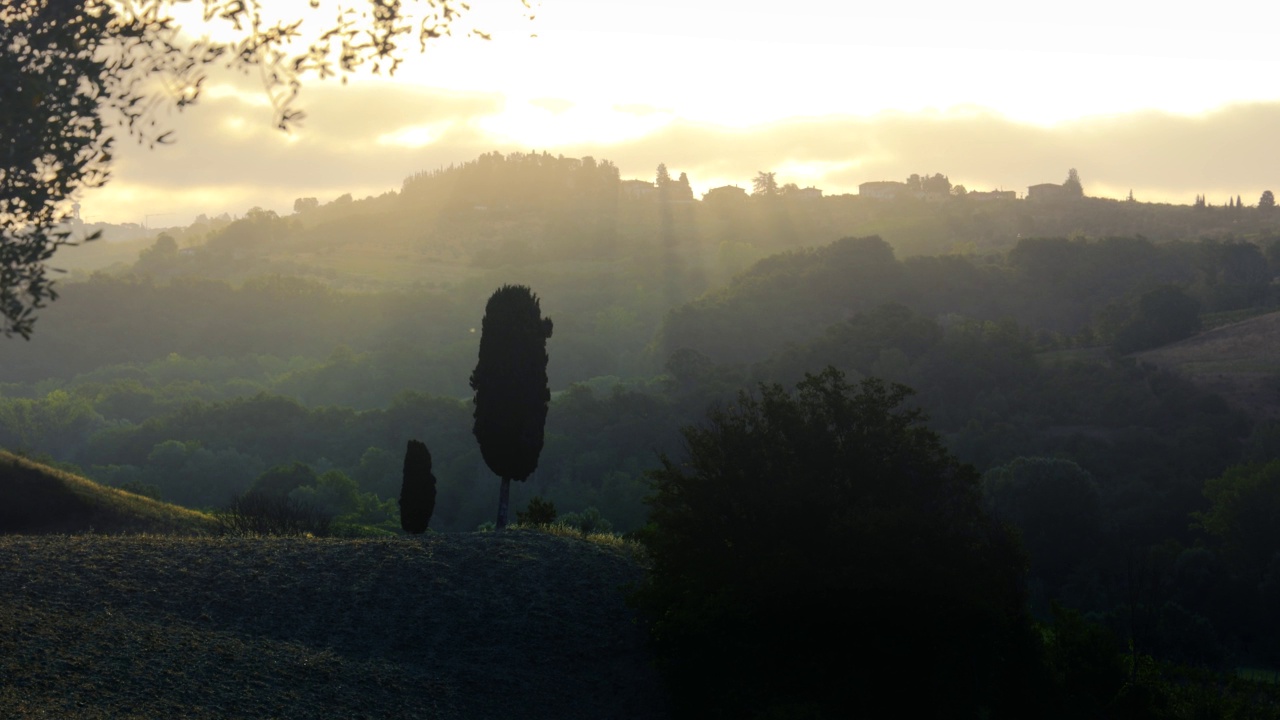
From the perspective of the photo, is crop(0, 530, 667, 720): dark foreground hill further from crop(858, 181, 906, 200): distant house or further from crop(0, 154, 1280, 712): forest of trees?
crop(858, 181, 906, 200): distant house

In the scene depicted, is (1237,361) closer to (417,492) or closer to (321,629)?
(417,492)

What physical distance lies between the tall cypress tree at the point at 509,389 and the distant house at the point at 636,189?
153m

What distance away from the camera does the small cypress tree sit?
23.3 meters

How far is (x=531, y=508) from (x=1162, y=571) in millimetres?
28409

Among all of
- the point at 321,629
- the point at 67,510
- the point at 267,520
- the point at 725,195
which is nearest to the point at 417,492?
the point at 267,520

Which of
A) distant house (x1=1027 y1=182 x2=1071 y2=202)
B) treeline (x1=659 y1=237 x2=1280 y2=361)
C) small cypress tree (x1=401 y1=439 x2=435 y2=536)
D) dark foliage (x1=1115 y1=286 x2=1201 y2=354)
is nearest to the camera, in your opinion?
small cypress tree (x1=401 y1=439 x2=435 y2=536)

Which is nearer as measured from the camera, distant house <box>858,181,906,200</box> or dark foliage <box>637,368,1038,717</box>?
dark foliage <box>637,368,1038,717</box>

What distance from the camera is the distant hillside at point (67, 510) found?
80.6 ft

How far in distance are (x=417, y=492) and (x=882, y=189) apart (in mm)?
165363

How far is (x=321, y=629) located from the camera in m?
14.7

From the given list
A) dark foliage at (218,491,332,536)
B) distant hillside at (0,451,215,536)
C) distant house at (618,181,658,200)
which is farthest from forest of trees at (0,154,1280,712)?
distant house at (618,181,658,200)

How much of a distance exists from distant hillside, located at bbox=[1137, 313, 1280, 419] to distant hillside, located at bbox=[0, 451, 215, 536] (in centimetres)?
5635

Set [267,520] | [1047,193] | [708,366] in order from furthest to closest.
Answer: [1047,193], [708,366], [267,520]

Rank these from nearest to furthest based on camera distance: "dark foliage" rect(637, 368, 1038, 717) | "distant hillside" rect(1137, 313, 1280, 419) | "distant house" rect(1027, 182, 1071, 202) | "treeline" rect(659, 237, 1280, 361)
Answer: "dark foliage" rect(637, 368, 1038, 717), "distant hillside" rect(1137, 313, 1280, 419), "treeline" rect(659, 237, 1280, 361), "distant house" rect(1027, 182, 1071, 202)
